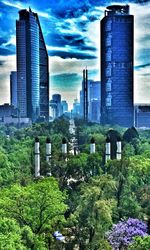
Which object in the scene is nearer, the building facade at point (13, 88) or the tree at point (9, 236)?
the tree at point (9, 236)

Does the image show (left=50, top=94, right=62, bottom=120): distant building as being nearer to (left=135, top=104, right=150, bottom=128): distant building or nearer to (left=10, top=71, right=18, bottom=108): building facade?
(left=10, top=71, right=18, bottom=108): building facade

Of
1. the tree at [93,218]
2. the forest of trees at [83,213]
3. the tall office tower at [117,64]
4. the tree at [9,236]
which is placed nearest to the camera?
the tree at [9,236]

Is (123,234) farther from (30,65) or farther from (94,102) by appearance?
(94,102)

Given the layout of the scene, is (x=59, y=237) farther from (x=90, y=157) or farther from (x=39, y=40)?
(x=39, y=40)

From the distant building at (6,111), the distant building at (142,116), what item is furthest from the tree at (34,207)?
the distant building at (6,111)

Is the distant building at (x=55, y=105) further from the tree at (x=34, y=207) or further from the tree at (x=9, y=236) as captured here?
the tree at (x=9, y=236)

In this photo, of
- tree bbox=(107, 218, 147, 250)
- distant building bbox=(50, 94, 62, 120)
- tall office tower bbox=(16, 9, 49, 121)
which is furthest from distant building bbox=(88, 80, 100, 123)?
tree bbox=(107, 218, 147, 250)

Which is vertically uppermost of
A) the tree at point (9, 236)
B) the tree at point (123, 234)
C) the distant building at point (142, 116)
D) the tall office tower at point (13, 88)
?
the tall office tower at point (13, 88)
